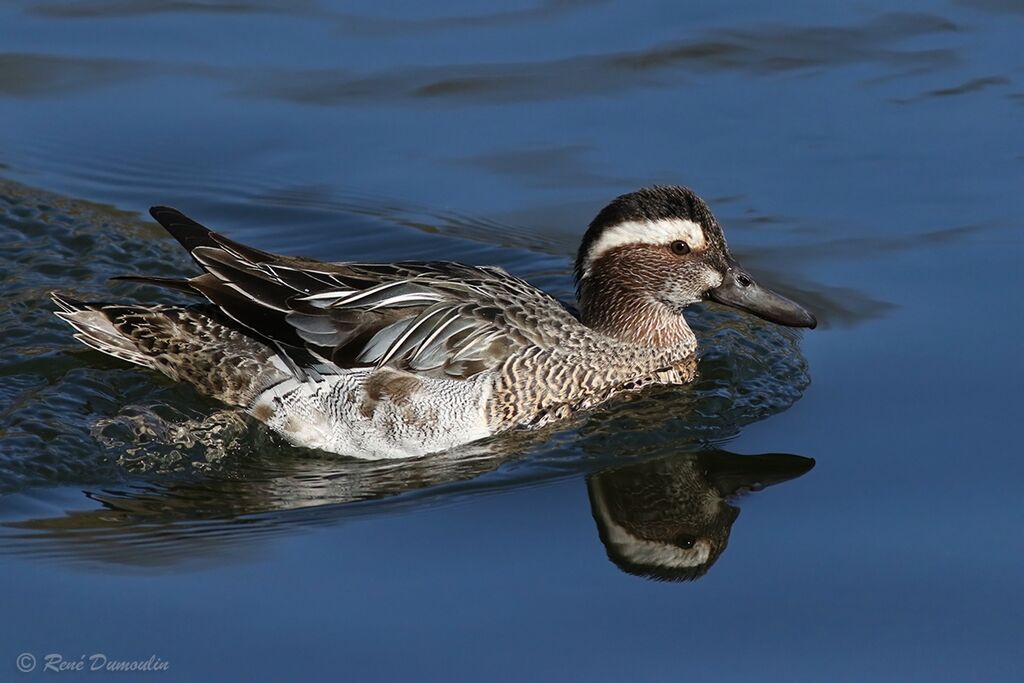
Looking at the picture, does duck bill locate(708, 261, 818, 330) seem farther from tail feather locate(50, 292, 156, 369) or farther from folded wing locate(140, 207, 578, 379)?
tail feather locate(50, 292, 156, 369)

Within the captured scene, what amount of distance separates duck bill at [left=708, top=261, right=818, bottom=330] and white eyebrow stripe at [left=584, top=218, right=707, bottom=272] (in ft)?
0.85

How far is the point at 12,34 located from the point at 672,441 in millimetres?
7328

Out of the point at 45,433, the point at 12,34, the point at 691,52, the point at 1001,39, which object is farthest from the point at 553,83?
the point at 45,433

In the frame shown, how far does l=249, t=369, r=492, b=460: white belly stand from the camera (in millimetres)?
8773

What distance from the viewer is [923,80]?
506 inches

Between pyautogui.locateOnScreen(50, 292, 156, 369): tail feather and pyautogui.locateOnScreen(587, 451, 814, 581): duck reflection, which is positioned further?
pyautogui.locateOnScreen(50, 292, 156, 369): tail feather

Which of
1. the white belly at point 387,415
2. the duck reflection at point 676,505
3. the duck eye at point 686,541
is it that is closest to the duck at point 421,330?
the white belly at point 387,415

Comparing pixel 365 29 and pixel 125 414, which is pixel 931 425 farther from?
pixel 365 29

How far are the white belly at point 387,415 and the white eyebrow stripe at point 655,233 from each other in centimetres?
113

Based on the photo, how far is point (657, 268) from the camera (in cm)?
933

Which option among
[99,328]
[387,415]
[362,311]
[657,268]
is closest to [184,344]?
[99,328]

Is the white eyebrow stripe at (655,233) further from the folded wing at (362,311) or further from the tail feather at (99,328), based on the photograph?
the tail feather at (99,328)

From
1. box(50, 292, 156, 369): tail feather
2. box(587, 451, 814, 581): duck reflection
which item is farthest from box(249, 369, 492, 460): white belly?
box(50, 292, 156, 369): tail feather

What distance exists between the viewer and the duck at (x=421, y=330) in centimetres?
886
